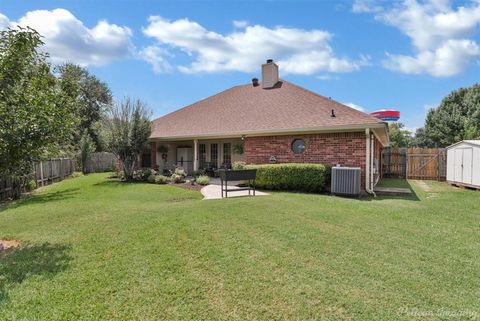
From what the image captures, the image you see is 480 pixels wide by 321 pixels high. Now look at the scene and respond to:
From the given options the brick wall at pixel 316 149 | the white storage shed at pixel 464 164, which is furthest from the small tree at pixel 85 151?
the white storage shed at pixel 464 164

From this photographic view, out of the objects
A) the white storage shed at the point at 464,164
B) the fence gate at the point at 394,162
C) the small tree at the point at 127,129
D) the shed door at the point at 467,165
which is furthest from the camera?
the fence gate at the point at 394,162

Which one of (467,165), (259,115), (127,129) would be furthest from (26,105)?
(467,165)

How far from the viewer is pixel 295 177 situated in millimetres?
11203

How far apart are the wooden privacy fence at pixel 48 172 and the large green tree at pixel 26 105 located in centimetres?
740

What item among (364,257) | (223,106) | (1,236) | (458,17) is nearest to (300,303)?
(364,257)

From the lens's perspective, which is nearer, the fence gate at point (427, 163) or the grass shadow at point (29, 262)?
the grass shadow at point (29, 262)

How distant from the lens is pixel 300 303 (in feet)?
10.6

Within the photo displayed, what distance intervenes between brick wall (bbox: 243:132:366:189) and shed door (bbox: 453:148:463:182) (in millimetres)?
6572

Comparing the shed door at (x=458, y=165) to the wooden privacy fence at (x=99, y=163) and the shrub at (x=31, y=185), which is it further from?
the wooden privacy fence at (x=99, y=163)

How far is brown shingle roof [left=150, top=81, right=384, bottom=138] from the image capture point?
39.3 feet

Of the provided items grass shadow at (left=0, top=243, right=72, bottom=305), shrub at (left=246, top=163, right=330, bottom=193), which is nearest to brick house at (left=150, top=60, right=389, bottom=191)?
shrub at (left=246, top=163, right=330, bottom=193)

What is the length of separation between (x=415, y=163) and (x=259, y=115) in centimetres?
1082

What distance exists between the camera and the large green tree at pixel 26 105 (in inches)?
205

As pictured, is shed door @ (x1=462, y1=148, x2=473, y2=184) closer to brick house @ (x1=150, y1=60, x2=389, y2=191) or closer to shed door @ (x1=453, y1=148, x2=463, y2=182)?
shed door @ (x1=453, y1=148, x2=463, y2=182)
